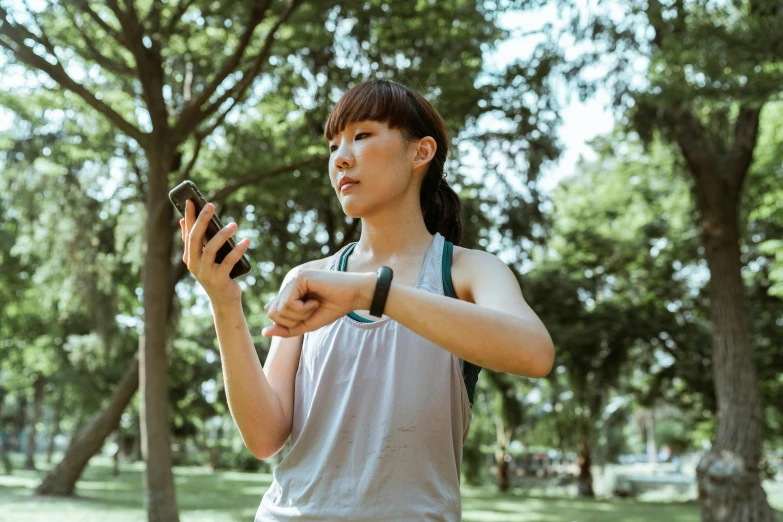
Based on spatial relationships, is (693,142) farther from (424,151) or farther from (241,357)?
(241,357)

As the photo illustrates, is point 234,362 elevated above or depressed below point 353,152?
below

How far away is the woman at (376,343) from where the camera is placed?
1279 millimetres

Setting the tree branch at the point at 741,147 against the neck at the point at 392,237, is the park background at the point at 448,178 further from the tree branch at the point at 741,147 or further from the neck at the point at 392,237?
the neck at the point at 392,237

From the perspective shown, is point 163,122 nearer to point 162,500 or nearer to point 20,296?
point 162,500

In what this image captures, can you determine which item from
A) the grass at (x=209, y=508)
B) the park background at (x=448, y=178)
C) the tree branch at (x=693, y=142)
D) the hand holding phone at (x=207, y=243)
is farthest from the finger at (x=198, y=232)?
the tree branch at (x=693, y=142)

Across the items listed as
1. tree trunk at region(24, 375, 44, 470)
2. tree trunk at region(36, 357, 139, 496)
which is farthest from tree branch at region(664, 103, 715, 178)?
tree trunk at region(24, 375, 44, 470)

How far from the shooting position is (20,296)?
74.8 feet

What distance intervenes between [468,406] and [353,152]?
583mm

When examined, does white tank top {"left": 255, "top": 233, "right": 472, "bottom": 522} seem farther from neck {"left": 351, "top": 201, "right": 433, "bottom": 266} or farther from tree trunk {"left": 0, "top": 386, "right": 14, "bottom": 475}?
tree trunk {"left": 0, "top": 386, "right": 14, "bottom": 475}

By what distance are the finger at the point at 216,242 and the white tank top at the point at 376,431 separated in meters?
0.32

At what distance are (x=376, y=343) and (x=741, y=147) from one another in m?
12.2

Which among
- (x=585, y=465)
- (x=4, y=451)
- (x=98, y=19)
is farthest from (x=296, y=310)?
(x=4, y=451)

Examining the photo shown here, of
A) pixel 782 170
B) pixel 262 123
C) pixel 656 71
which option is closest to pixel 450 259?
pixel 656 71

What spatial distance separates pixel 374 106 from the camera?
1707mm
